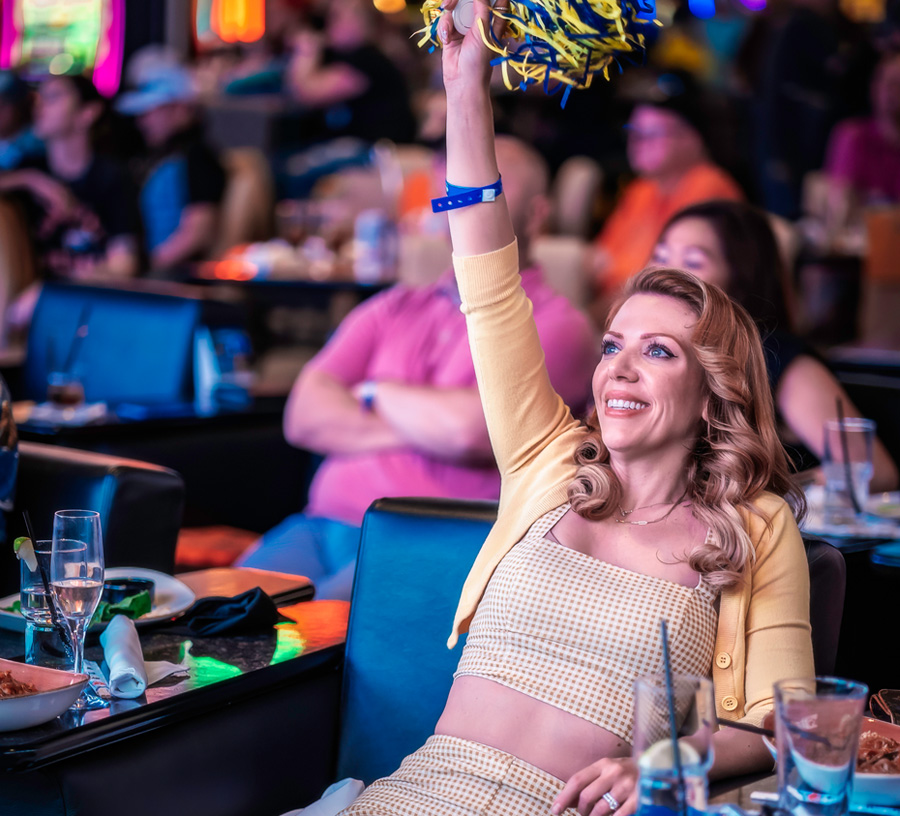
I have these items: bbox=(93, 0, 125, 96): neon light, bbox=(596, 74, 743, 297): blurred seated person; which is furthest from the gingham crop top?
bbox=(93, 0, 125, 96): neon light

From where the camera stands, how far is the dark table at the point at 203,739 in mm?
1366

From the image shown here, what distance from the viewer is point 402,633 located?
173cm

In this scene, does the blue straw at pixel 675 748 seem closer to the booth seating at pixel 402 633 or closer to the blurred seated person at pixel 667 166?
the booth seating at pixel 402 633

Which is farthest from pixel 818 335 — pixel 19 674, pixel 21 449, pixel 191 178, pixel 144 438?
pixel 19 674

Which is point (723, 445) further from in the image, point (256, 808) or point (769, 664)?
point (256, 808)

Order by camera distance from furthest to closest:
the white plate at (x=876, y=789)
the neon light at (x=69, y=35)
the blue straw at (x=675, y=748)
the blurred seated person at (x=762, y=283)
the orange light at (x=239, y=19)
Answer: the orange light at (x=239, y=19) → the neon light at (x=69, y=35) → the blurred seated person at (x=762, y=283) → the white plate at (x=876, y=789) → the blue straw at (x=675, y=748)

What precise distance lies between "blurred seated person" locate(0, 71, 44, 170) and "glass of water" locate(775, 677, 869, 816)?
5.39 meters

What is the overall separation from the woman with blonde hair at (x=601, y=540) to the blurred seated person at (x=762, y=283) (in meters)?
0.90

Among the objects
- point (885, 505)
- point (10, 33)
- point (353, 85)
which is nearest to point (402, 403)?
point (885, 505)

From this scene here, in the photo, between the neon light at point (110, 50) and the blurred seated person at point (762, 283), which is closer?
the blurred seated person at point (762, 283)

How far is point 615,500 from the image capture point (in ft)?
5.09

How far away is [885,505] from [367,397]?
3.59 feet

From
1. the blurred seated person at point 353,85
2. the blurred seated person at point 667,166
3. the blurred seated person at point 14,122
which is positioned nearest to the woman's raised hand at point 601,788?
the blurred seated person at point 667,166

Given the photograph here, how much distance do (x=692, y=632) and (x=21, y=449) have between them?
132cm
